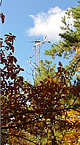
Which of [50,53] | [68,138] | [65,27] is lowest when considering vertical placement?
[68,138]

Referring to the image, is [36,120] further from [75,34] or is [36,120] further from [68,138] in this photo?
[75,34]

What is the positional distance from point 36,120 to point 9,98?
1.15ft

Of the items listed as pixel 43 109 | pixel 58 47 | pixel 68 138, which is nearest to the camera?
pixel 43 109

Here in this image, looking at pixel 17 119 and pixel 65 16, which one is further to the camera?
pixel 65 16

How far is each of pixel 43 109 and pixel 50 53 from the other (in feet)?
26.7

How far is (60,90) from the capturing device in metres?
2.18

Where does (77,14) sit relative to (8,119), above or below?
above

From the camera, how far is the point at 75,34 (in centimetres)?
938

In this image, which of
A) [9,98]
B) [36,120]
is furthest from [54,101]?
[9,98]

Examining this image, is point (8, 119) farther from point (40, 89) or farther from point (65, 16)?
point (65, 16)

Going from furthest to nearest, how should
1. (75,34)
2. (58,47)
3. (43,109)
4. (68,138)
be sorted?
(58,47) → (75,34) → (68,138) → (43,109)

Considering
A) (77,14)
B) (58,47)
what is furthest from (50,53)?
(77,14)

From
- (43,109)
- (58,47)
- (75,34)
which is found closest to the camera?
(43,109)

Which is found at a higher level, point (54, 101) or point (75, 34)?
point (75, 34)
